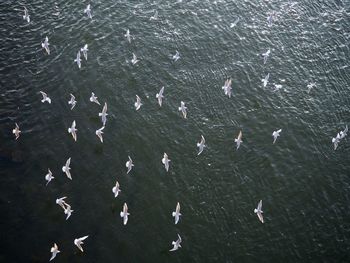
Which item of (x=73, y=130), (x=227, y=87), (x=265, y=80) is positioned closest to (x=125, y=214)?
(x=73, y=130)

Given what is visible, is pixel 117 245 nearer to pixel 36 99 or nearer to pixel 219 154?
pixel 219 154

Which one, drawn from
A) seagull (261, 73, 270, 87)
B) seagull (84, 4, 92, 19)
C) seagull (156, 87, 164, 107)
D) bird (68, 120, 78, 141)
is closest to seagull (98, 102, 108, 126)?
bird (68, 120, 78, 141)

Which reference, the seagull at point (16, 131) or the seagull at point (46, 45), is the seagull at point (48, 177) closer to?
the seagull at point (16, 131)

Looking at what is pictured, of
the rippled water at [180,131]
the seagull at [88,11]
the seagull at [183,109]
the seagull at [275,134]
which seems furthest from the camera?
the seagull at [88,11]

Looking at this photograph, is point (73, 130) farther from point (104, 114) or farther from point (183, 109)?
point (183, 109)

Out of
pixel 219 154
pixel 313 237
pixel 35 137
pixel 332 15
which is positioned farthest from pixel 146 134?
pixel 332 15

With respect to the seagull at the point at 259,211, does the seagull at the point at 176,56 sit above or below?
above

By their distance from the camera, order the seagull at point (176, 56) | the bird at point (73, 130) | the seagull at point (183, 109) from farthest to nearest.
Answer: the seagull at point (176, 56) < the seagull at point (183, 109) < the bird at point (73, 130)

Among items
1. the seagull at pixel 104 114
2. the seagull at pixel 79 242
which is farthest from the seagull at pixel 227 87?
the seagull at pixel 79 242

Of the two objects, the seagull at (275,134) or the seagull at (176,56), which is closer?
the seagull at (275,134)
